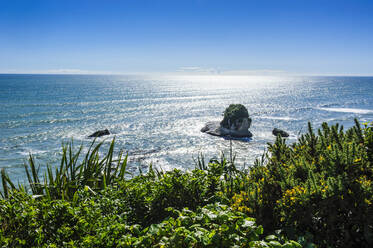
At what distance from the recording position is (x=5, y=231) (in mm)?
2814

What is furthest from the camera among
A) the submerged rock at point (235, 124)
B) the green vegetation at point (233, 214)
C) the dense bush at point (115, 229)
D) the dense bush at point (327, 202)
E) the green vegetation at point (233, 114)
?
the green vegetation at point (233, 114)

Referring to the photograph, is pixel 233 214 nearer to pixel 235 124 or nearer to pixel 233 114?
pixel 233 114

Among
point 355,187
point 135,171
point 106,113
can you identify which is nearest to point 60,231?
point 355,187

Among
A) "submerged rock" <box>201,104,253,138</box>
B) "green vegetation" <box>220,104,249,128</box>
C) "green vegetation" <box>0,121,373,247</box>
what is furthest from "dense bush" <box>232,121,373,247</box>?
"green vegetation" <box>220,104,249,128</box>

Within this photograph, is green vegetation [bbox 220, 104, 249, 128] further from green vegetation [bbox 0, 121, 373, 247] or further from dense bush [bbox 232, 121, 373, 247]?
dense bush [bbox 232, 121, 373, 247]

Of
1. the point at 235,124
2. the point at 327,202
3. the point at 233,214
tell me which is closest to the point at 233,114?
the point at 235,124

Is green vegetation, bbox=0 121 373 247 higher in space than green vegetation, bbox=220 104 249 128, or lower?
higher

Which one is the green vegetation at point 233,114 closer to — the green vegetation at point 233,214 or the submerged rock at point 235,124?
the submerged rock at point 235,124

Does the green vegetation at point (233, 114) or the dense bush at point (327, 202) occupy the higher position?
the dense bush at point (327, 202)

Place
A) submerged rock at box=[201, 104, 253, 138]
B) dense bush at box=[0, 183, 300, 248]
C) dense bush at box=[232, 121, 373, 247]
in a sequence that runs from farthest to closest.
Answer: submerged rock at box=[201, 104, 253, 138]
dense bush at box=[232, 121, 373, 247]
dense bush at box=[0, 183, 300, 248]

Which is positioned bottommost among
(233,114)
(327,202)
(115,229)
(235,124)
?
(235,124)

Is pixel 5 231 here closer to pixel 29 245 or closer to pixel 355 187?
pixel 29 245

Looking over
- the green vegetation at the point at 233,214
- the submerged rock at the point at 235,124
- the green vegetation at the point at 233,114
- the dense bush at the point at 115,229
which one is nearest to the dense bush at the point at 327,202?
the green vegetation at the point at 233,214

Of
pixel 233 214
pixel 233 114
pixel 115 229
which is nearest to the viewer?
pixel 233 214
